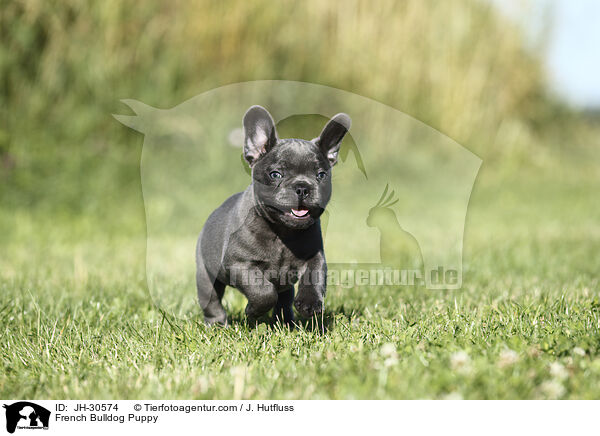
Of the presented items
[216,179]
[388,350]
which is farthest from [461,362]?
[216,179]

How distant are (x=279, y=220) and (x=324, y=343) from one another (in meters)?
0.56

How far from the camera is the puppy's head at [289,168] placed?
2.42m

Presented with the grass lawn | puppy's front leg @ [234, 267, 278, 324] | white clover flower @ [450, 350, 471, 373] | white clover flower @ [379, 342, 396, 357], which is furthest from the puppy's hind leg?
white clover flower @ [450, 350, 471, 373]

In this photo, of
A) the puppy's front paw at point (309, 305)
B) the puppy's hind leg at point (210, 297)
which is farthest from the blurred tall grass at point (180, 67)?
the puppy's front paw at point (309, 305)

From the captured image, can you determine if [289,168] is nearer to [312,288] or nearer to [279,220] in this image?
[279,220]

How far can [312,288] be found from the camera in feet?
8.27

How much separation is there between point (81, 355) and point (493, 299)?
2258mm

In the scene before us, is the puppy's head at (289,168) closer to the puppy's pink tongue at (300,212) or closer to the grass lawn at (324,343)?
the puppy's pink tongue at (300,212)

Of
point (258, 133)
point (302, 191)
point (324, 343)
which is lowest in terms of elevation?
point (324, 343)

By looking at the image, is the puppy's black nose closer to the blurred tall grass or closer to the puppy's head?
A: the puppy's head

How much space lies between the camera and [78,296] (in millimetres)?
3633
